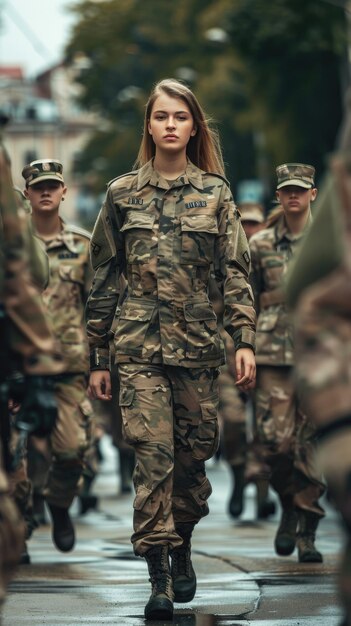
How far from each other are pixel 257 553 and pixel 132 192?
3.36 metres

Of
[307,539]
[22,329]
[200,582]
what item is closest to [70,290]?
[307,539]

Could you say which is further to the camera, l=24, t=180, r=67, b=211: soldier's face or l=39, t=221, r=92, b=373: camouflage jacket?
l=39, t=221, r=92, b=373: camouflage jacket

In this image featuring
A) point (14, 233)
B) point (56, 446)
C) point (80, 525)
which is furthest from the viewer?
point (80, 525)

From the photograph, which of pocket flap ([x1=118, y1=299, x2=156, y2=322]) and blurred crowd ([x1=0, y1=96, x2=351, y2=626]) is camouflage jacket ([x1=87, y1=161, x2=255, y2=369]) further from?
blurred crowd ([x1=0, y1=96, x2=351, y2=626])

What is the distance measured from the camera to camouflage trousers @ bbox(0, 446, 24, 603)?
5484 mm

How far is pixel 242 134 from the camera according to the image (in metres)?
52.9

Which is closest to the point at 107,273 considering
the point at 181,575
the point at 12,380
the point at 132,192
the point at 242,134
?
the point at 132,192

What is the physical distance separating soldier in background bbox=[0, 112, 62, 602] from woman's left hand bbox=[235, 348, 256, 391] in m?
2.33

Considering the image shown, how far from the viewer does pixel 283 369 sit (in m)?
11.7

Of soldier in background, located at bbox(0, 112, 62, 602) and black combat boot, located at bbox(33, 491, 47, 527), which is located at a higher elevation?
soldier in background, located at bbox(0, 112, 62, 602)

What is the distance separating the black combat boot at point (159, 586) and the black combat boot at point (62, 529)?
3.11m

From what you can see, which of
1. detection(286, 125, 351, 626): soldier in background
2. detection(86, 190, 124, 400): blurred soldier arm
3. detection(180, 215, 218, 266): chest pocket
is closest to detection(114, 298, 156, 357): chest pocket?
detection(86, 190, 124, 400): blurred soldier arm

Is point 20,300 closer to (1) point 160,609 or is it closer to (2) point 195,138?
(1) point 160,609

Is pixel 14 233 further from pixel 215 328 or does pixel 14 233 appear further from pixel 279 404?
pixel 279 404
